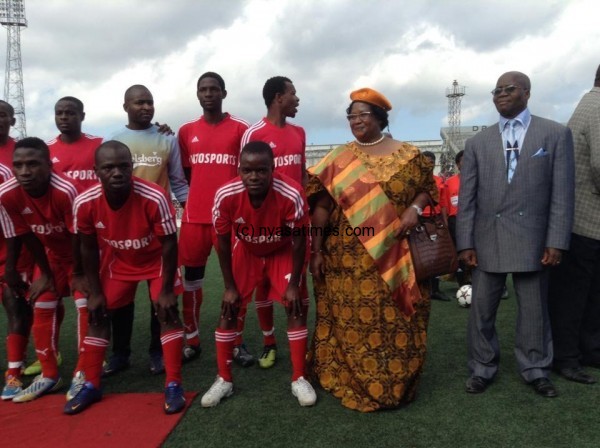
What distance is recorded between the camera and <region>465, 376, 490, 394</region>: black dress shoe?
11.6ft

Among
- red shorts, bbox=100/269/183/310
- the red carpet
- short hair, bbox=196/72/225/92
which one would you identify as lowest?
the red carpet

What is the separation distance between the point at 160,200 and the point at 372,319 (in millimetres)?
1688

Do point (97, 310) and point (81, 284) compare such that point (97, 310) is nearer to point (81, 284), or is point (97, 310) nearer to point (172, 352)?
point (81, 284)

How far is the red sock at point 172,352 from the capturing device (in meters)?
3.53

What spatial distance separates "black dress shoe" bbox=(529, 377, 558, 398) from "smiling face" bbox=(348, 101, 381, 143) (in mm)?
2062

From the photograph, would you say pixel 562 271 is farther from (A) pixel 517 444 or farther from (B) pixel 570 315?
(A) pixel 517 444

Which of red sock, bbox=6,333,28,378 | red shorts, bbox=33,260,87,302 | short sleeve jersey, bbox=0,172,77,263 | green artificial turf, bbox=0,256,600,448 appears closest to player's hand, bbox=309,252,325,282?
green artificial turf, bbox=0,256,600,448

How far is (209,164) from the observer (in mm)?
4332

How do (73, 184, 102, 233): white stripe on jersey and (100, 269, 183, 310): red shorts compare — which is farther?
(100, 269, 183, 310): red shorts

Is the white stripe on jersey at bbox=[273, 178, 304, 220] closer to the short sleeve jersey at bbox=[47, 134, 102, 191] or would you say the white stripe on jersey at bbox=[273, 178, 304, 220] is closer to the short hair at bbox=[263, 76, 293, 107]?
the short hair at bbox=[263, 76, 293, 107]

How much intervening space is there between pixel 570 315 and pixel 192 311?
318 centimetres

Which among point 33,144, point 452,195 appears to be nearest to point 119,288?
point 33,144

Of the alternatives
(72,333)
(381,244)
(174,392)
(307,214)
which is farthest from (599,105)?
(72,333)

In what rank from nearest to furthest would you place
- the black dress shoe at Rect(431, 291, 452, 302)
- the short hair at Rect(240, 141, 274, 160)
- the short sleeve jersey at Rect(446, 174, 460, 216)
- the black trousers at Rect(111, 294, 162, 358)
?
the short hair at Rect(240, 141, 274, 160)
the black trousers at Rect(111, 294, 162, 358)
the black dress shoe at Rect(431, 291, 452, 302)
the short sleeve jersey at Rect(446, 174, 460, 216)
